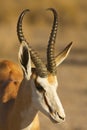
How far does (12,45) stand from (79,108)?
7454 millimetres

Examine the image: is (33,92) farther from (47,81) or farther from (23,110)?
(23,110)

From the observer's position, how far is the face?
8.11 m

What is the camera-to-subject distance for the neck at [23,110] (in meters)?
8.47

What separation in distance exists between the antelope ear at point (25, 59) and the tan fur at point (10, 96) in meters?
0.30

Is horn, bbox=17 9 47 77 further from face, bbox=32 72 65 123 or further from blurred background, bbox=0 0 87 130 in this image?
blurred background, bbox=0 0 87 130

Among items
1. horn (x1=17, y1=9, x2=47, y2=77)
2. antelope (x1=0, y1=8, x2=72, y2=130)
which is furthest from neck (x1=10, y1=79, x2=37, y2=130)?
horn (x1=17, y1=9, x2=47, y2=77)

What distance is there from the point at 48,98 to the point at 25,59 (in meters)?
0.53

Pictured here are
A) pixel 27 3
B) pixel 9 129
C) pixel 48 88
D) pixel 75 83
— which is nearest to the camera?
pixel 48 88

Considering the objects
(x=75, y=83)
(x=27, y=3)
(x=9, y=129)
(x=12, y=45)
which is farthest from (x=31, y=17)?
(x=9, y=129)

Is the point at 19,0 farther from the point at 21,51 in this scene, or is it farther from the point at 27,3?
the point at 21,51

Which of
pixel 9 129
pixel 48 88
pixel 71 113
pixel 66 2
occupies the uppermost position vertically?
pixel 48 88

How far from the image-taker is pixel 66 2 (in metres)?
28.4

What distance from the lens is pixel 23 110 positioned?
8.59m

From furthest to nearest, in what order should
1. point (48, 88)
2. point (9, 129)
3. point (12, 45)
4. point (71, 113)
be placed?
point (12, 45) → point (71, 113) → point (9, 129) → point (48, 88)
